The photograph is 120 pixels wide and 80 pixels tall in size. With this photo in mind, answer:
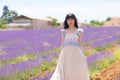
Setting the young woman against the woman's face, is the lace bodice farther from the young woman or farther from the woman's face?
the woman's face

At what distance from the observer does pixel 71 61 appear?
6.72 meters

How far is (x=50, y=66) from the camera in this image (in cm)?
1060

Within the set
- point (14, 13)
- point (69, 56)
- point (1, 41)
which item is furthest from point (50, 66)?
point (14, 13)

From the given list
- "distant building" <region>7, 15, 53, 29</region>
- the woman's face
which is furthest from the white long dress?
"distant building" <region>7, 15, 53, 29</region>

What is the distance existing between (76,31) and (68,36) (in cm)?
17

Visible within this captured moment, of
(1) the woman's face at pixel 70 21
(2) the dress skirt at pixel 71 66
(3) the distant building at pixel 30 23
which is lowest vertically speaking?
(3) the distant building at pixel 30 23

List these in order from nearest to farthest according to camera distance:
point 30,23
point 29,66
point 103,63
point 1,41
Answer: point 29,66 < point 103,63 < point 1,41 < point 30,23

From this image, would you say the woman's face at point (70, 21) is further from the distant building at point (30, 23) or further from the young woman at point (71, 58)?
the distant building at point (30, 23)

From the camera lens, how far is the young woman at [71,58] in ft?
21.8

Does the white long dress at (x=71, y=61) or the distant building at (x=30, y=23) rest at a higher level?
the white long dress at (x=71, y=61)

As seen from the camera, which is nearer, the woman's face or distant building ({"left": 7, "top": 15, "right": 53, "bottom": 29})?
the woman's face

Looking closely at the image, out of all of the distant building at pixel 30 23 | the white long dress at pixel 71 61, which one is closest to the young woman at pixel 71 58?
the white long dress at pixel 71 61

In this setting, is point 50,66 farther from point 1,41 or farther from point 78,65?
point 1,41

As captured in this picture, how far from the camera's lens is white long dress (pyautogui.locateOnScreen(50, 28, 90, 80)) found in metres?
6.65
